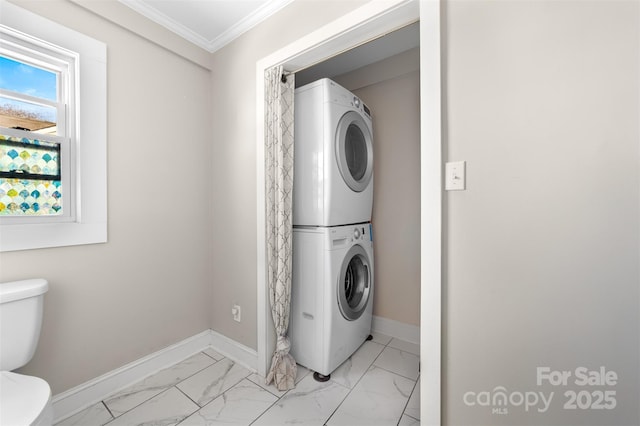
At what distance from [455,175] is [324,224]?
0.86 meters

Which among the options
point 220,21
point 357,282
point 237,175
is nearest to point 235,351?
point 357,282

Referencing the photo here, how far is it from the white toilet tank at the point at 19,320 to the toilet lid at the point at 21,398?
114 millimetres

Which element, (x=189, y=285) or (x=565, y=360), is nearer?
(x=565, y=360)

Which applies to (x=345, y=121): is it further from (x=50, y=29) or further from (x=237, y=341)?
(x=237, y=341)

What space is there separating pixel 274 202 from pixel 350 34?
105cm

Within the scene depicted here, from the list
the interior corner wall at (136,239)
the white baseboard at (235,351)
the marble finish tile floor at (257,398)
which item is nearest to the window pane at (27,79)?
the interior corner wall at (136,239)

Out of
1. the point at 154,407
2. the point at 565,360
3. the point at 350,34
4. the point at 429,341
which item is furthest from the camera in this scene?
the point at 154,407

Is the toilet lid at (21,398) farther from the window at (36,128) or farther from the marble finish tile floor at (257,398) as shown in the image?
the window at (36,128)

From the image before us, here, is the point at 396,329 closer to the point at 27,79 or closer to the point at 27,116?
the point at 27,116

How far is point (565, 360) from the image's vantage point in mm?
879

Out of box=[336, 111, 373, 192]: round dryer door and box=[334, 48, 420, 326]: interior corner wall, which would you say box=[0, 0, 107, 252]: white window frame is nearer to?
box=[336, 111, 373, 192]: round dryer door

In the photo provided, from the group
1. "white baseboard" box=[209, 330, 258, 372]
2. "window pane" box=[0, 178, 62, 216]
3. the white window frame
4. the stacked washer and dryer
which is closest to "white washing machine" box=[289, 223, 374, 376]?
the stacked washer and dryer

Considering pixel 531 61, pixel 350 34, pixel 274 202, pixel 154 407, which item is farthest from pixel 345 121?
pixel 154 407

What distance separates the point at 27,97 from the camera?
1363 mm
